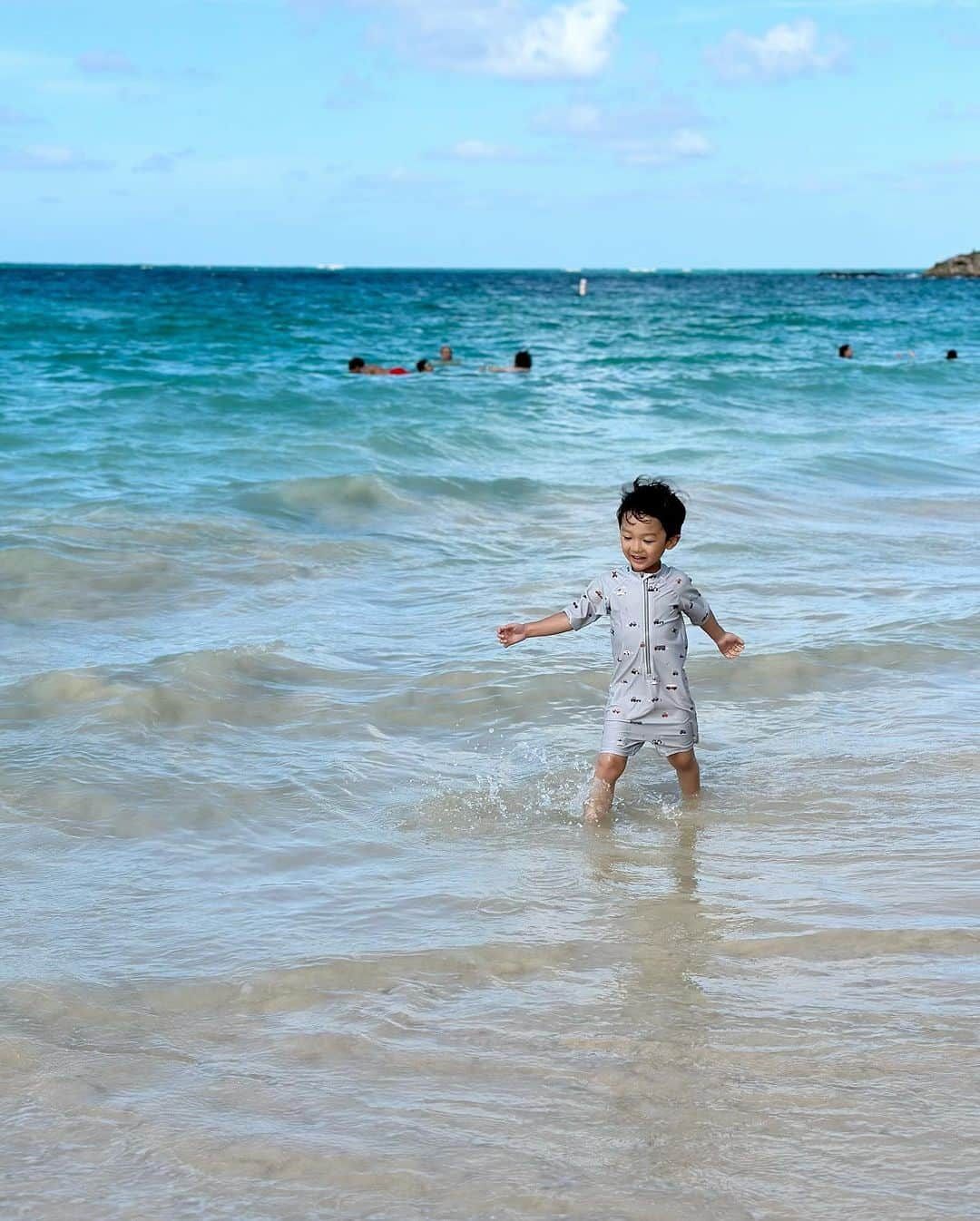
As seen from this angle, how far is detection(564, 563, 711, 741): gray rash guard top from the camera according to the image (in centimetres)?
Answer: 470

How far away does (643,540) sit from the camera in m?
4.50

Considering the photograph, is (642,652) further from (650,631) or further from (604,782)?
(604,782)

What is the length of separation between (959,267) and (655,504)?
131 metres

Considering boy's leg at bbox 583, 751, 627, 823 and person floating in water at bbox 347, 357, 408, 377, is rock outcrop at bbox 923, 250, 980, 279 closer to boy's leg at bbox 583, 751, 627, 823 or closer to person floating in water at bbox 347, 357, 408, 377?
person floating in water at bbox 347, 357, 408, 377

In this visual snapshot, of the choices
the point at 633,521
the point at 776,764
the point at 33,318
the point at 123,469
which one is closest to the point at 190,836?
the point at 633,521

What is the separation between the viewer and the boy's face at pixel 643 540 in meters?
4.46

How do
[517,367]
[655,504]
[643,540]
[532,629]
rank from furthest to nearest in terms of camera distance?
[517,367]
[532,629]
[643,540]
[655,504]

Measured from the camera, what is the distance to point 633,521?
4.48 meters

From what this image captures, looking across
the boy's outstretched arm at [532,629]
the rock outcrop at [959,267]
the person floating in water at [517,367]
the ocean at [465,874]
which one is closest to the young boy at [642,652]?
the boy's outstretched arm at [532,629]

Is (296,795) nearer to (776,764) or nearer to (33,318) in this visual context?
(776,764)

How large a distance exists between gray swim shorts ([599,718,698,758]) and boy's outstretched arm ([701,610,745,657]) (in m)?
0.32

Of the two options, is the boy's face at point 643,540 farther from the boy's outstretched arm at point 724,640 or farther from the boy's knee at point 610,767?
the boy's knee at point 610,767

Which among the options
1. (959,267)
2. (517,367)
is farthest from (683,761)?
(959,267)

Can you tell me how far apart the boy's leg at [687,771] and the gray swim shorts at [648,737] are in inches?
1.1
